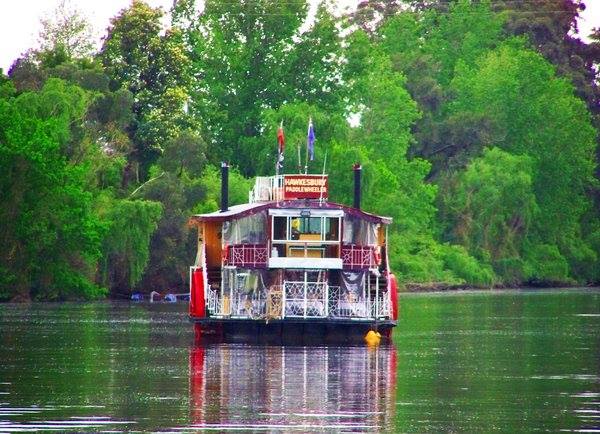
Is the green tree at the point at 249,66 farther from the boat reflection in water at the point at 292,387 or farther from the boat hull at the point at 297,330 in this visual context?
the boat reflection in water at the point at 292,387

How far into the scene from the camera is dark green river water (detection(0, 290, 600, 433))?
119ft

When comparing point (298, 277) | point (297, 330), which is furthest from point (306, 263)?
point (297, 330)

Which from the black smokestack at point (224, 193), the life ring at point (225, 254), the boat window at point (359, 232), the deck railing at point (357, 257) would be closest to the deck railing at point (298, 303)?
the deck railing at point (357, 257)

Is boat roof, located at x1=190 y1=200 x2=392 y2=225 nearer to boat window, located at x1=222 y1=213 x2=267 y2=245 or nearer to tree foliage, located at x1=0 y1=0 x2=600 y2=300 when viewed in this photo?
boat window, located at x1=222 y1=213 x2=267 y2=245

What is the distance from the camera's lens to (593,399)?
135 feet

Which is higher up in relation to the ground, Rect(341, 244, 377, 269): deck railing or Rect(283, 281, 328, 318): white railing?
Rect(341, 244, 377, 269): deck railing

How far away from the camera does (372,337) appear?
6128cm

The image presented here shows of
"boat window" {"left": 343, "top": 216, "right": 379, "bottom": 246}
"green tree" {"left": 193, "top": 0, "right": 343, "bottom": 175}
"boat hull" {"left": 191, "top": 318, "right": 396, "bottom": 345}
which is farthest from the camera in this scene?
"green tree" {"left": 193, "top": 0, "right": 343, "bottom": 175}

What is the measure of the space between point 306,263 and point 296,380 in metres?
16.0

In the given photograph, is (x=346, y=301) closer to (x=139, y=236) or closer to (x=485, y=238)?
(x=139, y=236)

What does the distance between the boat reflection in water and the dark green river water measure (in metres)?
0.05

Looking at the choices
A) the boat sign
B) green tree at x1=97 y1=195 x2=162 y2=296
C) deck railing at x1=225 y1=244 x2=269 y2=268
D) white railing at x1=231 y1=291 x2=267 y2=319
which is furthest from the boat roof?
green tree at x1=97 y1=195 x2=162 y2=296

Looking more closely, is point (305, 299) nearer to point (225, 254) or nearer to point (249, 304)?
point (249, 304)

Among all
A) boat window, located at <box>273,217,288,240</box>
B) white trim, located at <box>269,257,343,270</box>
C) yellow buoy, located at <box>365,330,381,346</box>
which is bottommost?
yellow buoy, located at <box>365,330,381,346</box>
